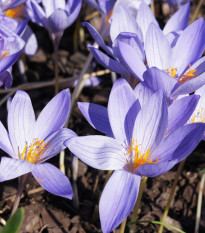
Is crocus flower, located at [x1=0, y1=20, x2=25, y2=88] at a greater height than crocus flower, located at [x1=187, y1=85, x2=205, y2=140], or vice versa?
crocus flower, located at [x1=0, y1=20, x2=25, y2=88]

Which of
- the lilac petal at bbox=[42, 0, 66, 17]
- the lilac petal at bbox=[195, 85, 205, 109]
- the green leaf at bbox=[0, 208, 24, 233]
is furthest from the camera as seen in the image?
the lilac petal at bbox=[42, 0, 66, 17]

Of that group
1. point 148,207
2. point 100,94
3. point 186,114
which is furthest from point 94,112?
point 100,94

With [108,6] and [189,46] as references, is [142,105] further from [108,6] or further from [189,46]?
[108,6]

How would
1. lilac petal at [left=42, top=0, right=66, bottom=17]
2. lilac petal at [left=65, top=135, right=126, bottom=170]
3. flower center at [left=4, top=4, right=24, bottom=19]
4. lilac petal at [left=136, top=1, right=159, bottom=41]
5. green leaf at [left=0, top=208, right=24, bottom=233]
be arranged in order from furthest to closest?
flower center at [left=4, top=4, right=24, bottom=19], lilac petal at [left=42, top=0, right=66, bottom=17], lilac petal at [left=136, top=1, right=159, bottom=41], lilac petal at [left=65, top=135, right=126, bottom=170], green leaf at [left=0, top=208, right=24, bottom=233]

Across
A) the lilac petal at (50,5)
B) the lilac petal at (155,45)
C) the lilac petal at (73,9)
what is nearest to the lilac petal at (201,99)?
the lilac petal at (155,45)

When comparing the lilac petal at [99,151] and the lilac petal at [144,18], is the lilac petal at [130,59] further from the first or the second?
the lilac petal at [144,18]

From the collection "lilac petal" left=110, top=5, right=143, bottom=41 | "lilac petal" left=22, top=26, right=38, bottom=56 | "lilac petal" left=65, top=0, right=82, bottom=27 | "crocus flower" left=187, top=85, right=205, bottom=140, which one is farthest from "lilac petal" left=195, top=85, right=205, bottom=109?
"lilac petal" left=22, top=26, right=38, bottom=56

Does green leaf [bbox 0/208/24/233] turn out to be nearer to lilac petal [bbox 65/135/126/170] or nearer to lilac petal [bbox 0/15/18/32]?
lilac petal [bbox 65/135/126/170]

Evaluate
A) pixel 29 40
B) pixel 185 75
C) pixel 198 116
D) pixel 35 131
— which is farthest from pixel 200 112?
pixel 29 40
